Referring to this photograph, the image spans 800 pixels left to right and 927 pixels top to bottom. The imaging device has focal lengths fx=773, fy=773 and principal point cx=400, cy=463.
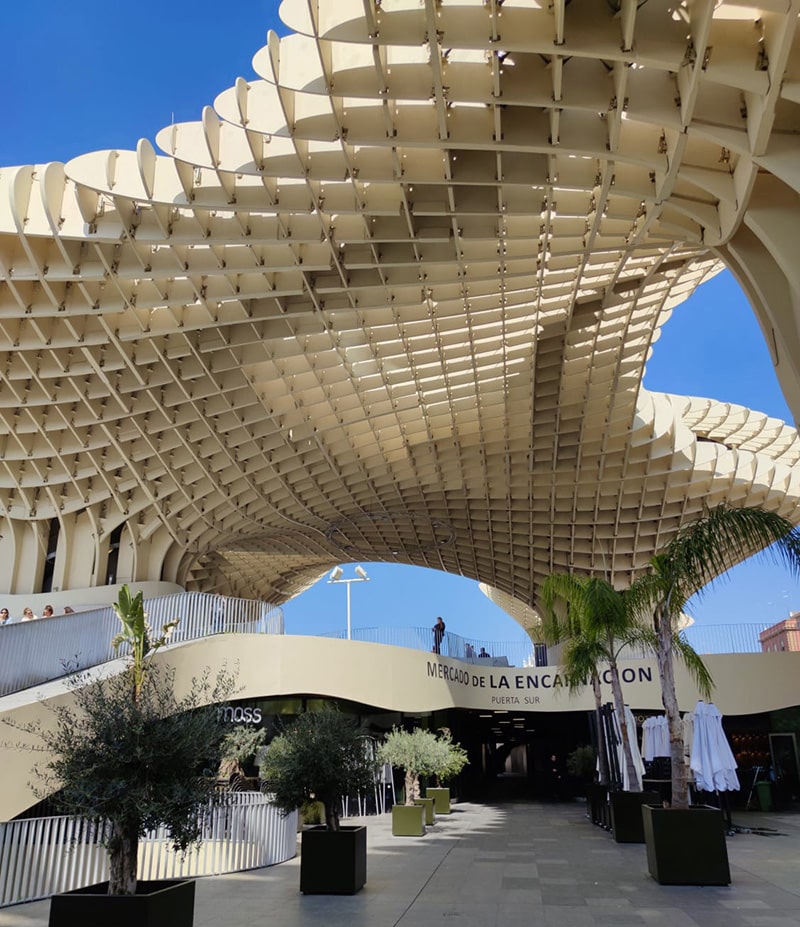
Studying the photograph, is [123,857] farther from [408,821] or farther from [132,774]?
[408,821]

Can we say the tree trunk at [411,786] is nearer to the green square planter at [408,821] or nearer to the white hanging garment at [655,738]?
the green square planter at [408,821]

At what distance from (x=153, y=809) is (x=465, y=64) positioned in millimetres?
10863

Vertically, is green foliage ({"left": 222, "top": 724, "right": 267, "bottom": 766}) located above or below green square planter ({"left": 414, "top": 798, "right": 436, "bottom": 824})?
above

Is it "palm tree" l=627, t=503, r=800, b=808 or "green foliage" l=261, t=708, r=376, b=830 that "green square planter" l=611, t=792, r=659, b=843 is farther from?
"green foliage" l=261, t=708, r=376, b=830

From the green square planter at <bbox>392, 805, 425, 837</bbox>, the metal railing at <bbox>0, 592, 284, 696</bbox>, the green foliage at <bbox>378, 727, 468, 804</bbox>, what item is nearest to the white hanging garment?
the green foliage at <bbox>378, 727, 468, 804</bbox>

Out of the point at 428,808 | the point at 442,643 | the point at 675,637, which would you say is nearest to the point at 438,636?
the point at 442,643

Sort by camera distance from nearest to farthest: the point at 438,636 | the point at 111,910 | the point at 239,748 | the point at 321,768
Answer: the point at 111,910
the point at 321,768
the point at 239,748
the point at 438,636

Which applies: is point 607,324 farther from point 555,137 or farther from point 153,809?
point 153,809

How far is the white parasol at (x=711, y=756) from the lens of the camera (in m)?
17.4

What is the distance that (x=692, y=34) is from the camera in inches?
380

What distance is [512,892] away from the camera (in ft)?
39.0

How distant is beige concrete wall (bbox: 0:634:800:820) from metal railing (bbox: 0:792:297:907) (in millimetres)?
6800

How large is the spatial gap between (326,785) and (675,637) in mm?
6695

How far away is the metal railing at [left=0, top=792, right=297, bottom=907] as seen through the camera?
11211mm
